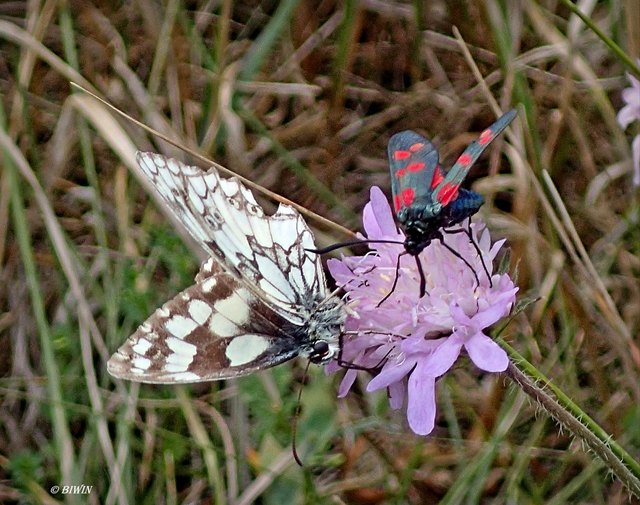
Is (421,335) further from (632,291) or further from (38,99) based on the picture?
(38,99)

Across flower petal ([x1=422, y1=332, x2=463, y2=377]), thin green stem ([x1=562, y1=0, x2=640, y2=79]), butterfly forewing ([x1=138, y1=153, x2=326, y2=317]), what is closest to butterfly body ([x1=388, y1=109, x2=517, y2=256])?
flower petal ([x1=422, y1=332, x2=463, y2=377])

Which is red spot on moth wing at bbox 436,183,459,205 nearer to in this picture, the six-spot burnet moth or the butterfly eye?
the six-spot burnet moth

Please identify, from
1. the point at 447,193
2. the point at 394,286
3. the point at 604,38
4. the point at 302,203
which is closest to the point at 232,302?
the point at 394,286

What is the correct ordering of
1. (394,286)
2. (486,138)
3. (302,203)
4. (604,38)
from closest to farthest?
(486,138) → (394,286) → (604,38) → (302,203)

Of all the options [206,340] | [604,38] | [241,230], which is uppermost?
[604,38]

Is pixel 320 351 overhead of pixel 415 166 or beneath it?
beneath

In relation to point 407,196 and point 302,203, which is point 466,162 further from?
point 302,203

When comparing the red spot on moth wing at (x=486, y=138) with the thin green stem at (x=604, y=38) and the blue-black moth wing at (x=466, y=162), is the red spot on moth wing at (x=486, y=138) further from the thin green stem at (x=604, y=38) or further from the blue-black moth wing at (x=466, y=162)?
the thin green stem at (x=604, y=38)

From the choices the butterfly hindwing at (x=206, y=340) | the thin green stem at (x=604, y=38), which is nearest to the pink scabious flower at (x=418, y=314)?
the butterfly hindwing at (x=206, y=340)

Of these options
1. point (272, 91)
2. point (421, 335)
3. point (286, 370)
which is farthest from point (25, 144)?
point (421, 335)
